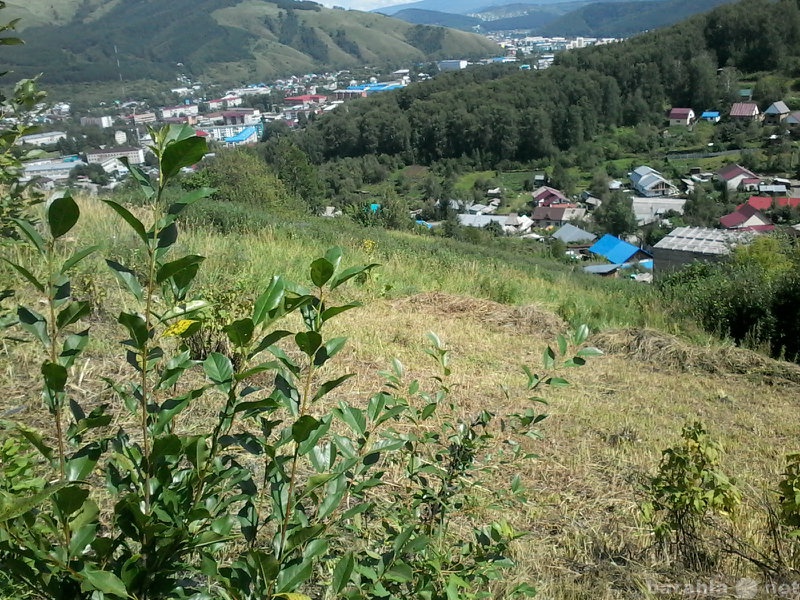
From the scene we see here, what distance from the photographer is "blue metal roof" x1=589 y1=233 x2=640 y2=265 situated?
31.7 m

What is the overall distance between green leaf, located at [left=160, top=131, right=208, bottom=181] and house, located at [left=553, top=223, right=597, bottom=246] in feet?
117

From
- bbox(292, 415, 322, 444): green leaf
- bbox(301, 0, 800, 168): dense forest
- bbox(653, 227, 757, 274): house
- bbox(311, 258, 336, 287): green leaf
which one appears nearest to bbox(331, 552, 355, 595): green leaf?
bbox(292, 415, 322, 444): green leaf

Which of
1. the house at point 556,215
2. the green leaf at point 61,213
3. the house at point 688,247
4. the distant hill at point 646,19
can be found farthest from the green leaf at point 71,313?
the distant hill at point 646,19

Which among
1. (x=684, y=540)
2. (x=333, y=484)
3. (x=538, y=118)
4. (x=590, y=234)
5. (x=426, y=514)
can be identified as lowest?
(x=590, y=234)

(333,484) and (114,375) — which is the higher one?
(333,484)

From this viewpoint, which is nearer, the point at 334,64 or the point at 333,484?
the point at 333,484

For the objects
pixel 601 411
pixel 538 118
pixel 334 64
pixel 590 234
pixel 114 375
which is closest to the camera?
pixel 114 375

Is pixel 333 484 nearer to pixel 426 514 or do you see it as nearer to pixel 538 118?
pixel 426 514

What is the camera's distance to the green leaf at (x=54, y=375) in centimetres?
93

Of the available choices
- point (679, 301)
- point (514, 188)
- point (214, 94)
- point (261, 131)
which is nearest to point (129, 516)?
point (679, 301)

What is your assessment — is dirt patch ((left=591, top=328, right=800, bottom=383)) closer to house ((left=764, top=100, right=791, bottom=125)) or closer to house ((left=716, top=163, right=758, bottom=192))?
house ((left=716, top=163, right=758, bottom=192))

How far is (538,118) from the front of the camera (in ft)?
186

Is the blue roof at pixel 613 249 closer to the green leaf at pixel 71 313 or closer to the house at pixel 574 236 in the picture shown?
the house at pixel 574 236

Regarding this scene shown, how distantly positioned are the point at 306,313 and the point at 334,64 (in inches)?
5981
